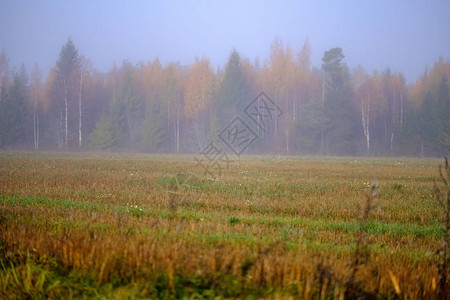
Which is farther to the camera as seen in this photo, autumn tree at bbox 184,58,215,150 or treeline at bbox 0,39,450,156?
autumn tree at bbox 184,58,215,150

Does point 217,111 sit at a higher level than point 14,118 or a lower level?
higher

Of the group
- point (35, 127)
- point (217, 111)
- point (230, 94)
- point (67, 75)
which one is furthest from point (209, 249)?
point (35, 127)

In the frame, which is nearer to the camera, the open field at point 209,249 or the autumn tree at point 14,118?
the open field at point 209,249

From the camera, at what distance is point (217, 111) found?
5625 cm

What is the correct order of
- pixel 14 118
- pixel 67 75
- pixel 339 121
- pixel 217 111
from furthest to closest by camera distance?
pixel 217 111, pixel 339 121, pixel 67 75, pixel 14 118

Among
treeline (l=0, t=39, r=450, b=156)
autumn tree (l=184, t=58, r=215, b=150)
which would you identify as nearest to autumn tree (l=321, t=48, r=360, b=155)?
treeline (l=0, t=39, r=450, b=156)

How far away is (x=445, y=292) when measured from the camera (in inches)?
138

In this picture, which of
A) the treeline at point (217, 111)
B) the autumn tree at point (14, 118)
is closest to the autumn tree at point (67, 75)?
the treeline at point (217, 111)

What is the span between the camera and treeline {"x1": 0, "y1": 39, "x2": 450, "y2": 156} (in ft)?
172

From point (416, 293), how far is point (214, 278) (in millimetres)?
2183

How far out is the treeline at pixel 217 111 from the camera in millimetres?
52438

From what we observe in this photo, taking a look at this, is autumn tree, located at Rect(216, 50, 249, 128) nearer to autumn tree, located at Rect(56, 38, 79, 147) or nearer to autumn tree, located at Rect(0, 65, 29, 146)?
autumn tree, located at Rect(56, 38, 79, 147)

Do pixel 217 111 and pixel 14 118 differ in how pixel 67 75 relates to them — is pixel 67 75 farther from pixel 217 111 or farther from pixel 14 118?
pixel 217 111

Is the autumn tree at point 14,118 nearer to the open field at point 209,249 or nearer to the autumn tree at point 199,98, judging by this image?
the autumn tree at point 199,98
